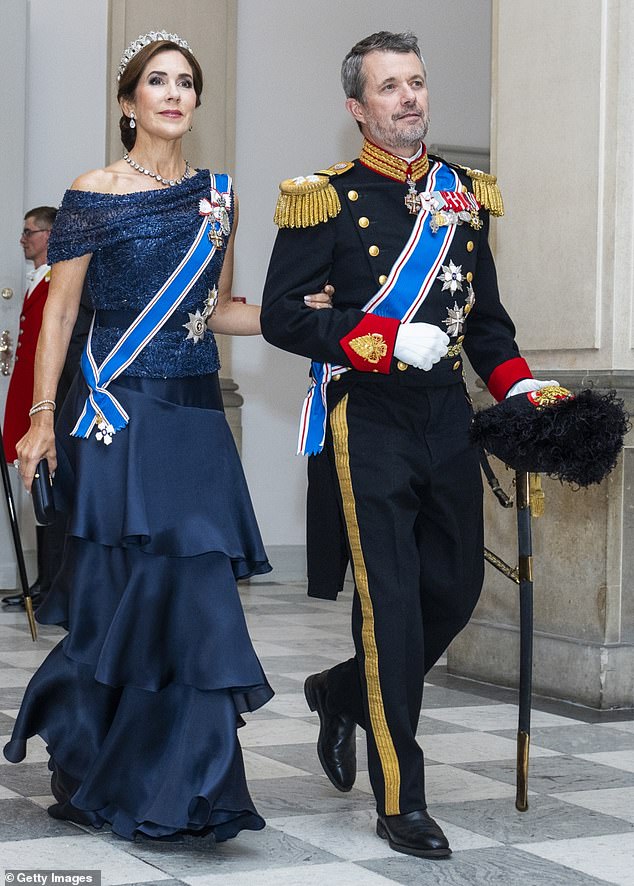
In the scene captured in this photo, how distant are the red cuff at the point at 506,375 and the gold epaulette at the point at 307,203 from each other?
544mm

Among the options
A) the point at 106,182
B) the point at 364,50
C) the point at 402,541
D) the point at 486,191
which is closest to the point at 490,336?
the point at 486,191

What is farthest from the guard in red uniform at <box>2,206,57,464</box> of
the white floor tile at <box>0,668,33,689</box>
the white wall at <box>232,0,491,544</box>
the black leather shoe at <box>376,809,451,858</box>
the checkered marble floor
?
the black leather shoe at <box>376,809,451,858</box>

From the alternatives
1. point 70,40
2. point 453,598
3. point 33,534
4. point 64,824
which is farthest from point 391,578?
point 70,40

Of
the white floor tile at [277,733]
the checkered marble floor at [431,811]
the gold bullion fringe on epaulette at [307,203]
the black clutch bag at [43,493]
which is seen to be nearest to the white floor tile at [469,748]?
the checkered marble floor at [431,811]

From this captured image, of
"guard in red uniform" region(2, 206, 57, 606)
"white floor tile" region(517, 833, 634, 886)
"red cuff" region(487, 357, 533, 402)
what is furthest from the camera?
"guard in red uniform" region(2, 206, 57, 606)

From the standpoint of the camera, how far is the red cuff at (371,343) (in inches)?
119

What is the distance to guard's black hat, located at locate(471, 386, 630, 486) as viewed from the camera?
3.14 meters

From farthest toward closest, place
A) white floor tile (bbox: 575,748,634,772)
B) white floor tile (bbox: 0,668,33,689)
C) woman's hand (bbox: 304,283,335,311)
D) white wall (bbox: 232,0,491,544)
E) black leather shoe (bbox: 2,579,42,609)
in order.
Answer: white wall (bbox: 232,0,491,544) → black leather shoe (bbox: 2,579,42,609) → white floor tile (bbox: 0,668,33,689) → white floor tile (bbox: 575,748,634,772) → woman's hand (bbox: 304,283,335,311)

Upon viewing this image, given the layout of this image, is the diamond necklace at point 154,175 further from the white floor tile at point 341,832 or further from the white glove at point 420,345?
the white floor tile at point 341,832

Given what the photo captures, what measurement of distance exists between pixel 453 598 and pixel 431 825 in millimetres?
480

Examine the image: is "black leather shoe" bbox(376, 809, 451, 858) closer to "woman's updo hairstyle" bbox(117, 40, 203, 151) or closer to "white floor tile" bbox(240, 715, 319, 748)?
"white floor tile" bbox(240, 715, 319, 748)

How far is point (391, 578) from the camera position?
3074 millimetres

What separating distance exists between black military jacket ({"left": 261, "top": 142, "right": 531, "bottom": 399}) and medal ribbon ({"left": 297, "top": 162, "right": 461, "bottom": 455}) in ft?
0.06

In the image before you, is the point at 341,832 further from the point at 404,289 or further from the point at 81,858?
the point at 404,289
